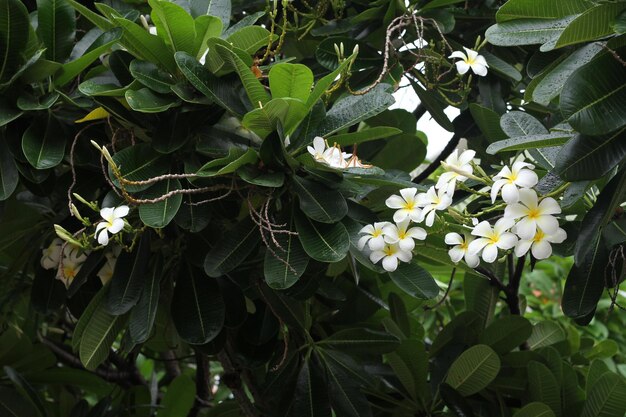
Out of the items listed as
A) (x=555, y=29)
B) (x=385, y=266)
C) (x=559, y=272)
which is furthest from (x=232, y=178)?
(x=559, y=272)

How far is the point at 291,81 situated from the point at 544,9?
32 centimetres

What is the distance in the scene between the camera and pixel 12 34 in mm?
1179

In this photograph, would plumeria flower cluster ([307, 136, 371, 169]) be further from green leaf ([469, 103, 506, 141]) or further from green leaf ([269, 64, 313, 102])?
green leaf ([469, 103, 506, 141])

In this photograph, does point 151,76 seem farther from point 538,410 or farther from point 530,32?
point 538,410

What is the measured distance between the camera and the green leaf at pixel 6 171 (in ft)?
3.91

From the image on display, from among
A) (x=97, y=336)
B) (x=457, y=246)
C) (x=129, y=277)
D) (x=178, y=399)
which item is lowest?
(x=178, y=399)

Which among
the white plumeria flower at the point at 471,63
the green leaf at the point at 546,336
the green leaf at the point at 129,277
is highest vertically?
the white plumeria flower at the point at 471,63

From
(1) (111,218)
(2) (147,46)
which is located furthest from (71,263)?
(2) (147,46)

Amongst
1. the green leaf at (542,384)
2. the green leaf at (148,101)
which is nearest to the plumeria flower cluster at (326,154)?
the green leaf at (148,101)

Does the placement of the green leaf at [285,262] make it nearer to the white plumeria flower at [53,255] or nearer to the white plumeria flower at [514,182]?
the white plumeria flower at [514,182]

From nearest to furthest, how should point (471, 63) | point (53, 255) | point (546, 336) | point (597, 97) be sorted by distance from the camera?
point (597, 97) → point (471, 63) → point (53, 255) → point (546, 336)

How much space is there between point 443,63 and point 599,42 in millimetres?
462

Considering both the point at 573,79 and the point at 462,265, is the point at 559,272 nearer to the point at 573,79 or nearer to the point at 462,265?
the point at 462,265

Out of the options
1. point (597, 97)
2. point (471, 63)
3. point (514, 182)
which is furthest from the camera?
point (471, 63)
